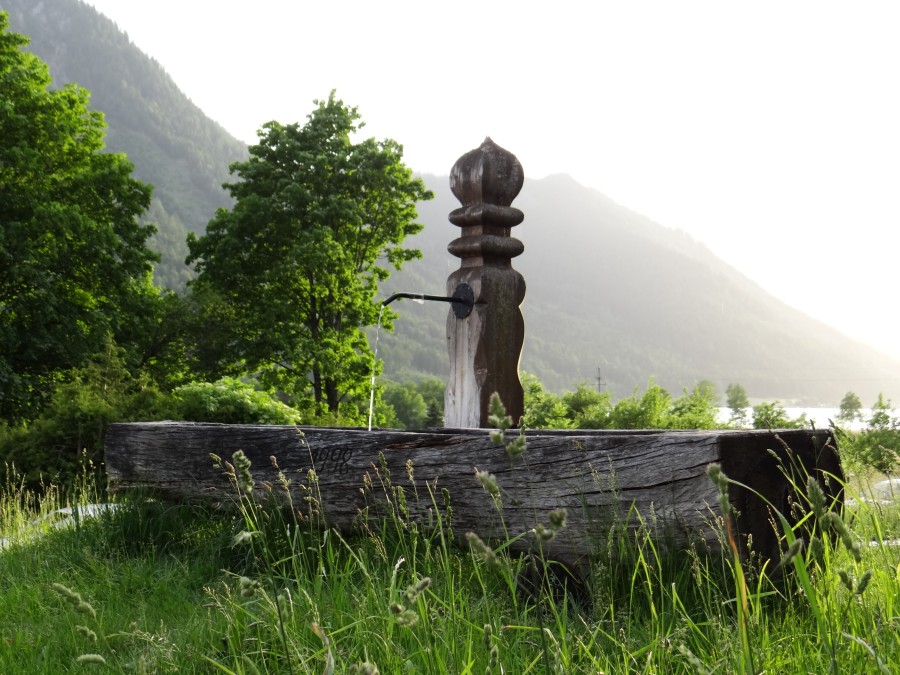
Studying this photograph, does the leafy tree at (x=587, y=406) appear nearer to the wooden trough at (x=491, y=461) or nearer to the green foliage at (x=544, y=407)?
the green foliage at (x=544, y=407)

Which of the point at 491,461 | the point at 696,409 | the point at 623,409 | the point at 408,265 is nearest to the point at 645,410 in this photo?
the point at 623,409

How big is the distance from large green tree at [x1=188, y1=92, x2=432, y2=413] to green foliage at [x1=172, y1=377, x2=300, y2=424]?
39.0 ft

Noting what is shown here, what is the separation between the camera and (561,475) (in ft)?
7.20

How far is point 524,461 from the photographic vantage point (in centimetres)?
226

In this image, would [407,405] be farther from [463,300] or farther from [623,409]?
[463,300]

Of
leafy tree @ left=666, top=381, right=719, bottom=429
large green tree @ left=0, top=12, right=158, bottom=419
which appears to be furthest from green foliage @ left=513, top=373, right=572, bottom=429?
large green tree @ left=0, top=12, right=158, bottom=419

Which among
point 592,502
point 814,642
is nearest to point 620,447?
point 592,502

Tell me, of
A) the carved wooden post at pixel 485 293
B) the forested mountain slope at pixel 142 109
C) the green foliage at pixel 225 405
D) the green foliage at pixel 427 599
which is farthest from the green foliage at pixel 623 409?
the forested mountain slope at pixel 142 109

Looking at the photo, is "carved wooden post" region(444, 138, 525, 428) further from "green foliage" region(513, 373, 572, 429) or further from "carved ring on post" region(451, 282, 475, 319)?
"green foliage" region(513, 373, 572, 429)

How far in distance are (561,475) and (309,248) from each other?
739 inches

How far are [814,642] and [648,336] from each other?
199771mm

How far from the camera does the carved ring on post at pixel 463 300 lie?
3428mm

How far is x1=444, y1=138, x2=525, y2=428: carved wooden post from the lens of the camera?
11.2ft

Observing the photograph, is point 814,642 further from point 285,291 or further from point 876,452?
point 285,291
